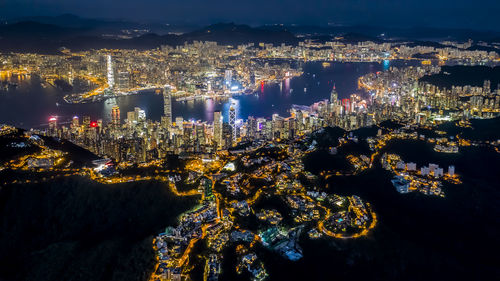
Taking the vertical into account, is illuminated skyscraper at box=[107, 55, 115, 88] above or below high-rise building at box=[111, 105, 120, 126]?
above

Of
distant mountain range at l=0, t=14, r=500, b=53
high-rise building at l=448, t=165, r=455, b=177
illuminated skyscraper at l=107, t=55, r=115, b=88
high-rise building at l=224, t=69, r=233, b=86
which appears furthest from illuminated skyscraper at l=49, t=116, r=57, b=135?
distant mountain range at l=0, t=14, r=500, b=53

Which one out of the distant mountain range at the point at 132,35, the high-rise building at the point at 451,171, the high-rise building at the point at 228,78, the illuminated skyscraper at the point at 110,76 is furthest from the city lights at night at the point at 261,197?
the distant mountain range at the point at 132,35

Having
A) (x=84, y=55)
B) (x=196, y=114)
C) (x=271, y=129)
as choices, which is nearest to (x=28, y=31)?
(x=84, y=55)

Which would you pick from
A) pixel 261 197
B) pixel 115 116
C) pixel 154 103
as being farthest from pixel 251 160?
pixel 154 103

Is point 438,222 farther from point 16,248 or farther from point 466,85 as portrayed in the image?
point 466,85

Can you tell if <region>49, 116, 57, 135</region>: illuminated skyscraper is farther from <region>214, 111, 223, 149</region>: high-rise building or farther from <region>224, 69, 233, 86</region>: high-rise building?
<region>224, 69, 233, 86</region>: high-rise building

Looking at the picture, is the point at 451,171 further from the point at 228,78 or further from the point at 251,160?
the point at 228,78

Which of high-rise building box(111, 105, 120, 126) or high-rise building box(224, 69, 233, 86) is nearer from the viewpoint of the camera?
high-rise building box(111, 105, 120, 126)

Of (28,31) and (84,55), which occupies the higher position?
(28,31)
